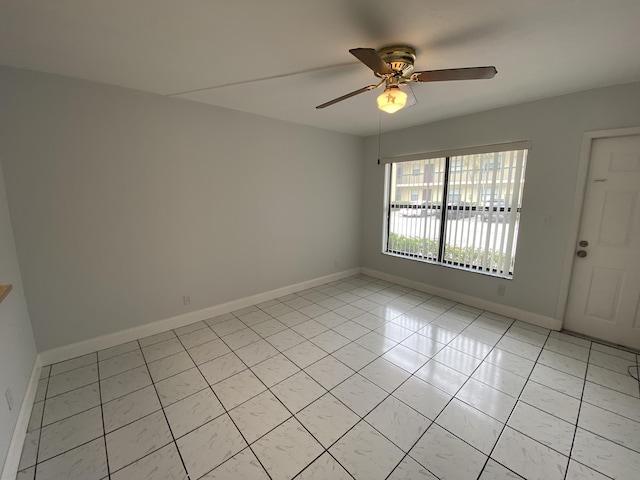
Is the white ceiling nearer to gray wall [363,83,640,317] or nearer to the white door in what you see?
gray wall [363,83,640,317]

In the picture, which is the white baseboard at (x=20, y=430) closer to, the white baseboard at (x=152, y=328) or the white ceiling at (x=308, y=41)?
the white baseboard at (x=152, y=328)

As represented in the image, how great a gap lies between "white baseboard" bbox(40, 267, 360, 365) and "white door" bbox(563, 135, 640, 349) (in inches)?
135

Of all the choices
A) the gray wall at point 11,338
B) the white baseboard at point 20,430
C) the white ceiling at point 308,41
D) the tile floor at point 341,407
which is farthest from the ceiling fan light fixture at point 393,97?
the white baseboard at point 20,430

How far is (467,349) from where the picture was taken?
2.54m

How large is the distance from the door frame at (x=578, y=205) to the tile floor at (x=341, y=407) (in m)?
0.44

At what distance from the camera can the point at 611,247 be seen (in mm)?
2574

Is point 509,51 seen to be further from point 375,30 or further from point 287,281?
point 287,281

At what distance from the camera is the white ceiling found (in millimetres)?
1391

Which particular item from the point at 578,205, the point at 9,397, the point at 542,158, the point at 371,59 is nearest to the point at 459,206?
the point at 542,158

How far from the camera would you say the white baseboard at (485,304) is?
9.62 feet

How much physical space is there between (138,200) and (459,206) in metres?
3.88

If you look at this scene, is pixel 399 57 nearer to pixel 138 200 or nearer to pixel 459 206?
pixel 459 206

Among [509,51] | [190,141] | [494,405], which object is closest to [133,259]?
[190,141]

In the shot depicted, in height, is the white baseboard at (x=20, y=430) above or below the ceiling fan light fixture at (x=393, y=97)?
below
